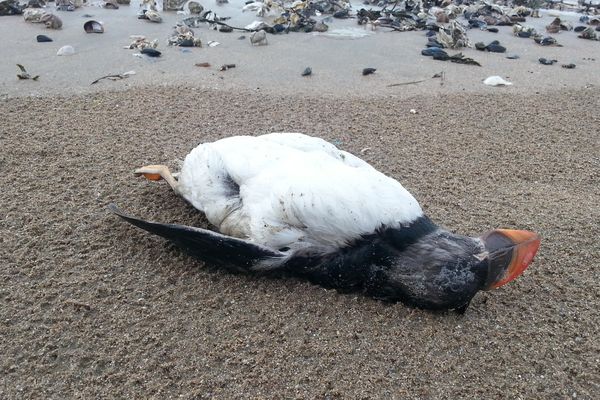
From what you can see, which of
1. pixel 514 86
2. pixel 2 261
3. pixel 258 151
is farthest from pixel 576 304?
pixel 514 86

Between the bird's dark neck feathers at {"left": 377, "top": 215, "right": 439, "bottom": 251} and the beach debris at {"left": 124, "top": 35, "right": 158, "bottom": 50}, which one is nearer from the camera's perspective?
the bird's dark neck feathers at {"left": 377, "top": 215, "right": 439, "bottom": 251}

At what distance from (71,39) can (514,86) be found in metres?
5.19

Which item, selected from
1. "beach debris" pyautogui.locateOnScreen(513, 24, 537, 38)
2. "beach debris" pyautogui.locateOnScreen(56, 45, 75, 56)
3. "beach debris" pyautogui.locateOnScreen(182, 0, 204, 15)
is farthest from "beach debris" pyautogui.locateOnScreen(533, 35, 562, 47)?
"beach debris" pyautogui.locateOnScreen(56, 45, 75, 56)

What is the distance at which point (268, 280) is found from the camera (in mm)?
2404

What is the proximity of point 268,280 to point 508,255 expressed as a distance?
1008 millimetres

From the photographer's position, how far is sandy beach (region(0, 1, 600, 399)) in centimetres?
198

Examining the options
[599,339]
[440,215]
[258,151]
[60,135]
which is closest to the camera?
[599,339]

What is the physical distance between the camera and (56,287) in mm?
2350

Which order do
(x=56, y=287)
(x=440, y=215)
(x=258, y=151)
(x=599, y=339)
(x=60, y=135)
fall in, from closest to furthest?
(x=599, y=339), (x=56, y=287), (x=258, y=151), (x=440, y=215), (x=60, y=135)

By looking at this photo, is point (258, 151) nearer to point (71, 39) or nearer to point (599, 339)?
point (599, 339)

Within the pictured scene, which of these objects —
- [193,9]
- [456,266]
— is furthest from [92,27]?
[456,266]

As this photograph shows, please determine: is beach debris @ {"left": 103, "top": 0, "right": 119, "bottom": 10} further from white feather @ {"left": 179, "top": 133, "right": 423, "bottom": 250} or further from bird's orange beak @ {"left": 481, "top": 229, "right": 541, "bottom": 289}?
bird's orange beak @ {"left": 481, "top": 229, "right": 541, "bottom": 289}

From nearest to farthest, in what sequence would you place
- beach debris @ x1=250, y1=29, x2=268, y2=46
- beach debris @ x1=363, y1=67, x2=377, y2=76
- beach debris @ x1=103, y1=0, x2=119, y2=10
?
beach debris @ x1=363, y1=67, x2=377, y2=76 → beach debris @ x1=250, y1=29, x2=268, y2=46 → beach debris @ x1=103, y1=0, x2=119, y2=10

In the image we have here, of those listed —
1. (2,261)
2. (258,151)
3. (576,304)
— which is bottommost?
(2,261)
